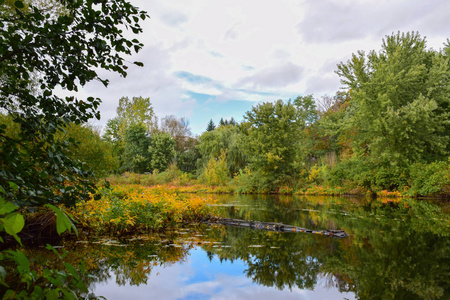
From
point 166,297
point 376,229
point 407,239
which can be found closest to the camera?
point 166,297

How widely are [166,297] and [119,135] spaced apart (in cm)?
3681

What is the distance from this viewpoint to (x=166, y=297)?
3.56m

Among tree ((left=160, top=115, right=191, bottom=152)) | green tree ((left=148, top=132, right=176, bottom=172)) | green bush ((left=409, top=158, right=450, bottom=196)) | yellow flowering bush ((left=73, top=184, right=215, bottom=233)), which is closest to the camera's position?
yellow flowering bush ((left=73, top=184, right=215, bottom=233))

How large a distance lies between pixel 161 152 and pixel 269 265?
3195 centimetres

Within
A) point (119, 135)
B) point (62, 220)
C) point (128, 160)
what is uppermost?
point (119, 135)

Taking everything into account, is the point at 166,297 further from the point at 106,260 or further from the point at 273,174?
the point at 273,174

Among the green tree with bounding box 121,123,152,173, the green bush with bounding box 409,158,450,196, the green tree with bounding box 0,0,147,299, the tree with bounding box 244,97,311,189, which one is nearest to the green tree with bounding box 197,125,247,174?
the tree with bounding box 244,97,311,189

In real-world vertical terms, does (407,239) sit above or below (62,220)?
below

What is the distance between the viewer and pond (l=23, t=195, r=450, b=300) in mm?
3631

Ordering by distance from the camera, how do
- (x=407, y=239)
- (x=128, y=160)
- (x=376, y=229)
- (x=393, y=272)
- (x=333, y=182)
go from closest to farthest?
(x=393, y=272) → (x=407, y=239) → (x=376, y=229) → (x=333, y=182) → (x=128, y=160)

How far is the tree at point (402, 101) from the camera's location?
1758 cm

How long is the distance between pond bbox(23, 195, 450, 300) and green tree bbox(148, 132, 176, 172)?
93.2 feet

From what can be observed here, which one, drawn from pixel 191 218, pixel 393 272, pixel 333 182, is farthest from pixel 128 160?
pixel 393 272

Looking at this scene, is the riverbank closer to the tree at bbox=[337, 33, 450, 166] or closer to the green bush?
the green bush
